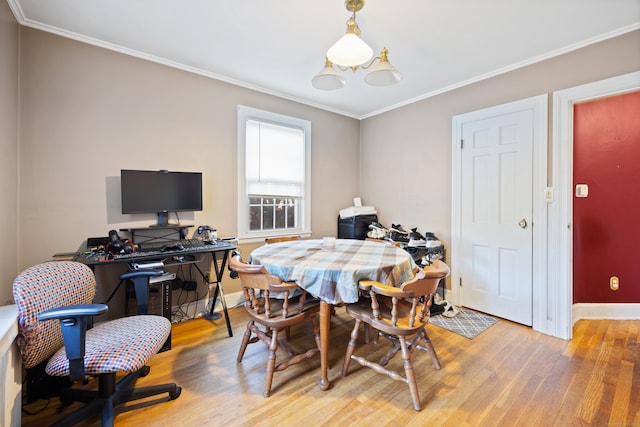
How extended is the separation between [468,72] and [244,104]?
250 cm

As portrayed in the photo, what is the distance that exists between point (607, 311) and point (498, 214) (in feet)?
5.02

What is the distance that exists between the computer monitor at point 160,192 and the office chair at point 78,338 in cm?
89

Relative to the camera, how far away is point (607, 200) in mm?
2943

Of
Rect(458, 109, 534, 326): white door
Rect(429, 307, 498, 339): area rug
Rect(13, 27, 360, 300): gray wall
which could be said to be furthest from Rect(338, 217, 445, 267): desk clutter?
Rect(13, 27, 360, 300): gray wall

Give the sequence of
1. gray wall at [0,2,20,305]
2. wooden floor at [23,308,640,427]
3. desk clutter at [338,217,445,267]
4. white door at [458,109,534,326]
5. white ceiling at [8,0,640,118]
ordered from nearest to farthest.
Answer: wooden floor at [23,308,640,427], gray wall at [0,2,20,305], white ceiling at [8,0,640,118], white door at [458,109,534,326], desk clutter at [338,217,445,267]

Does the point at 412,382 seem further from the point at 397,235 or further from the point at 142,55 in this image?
the point at 142,55

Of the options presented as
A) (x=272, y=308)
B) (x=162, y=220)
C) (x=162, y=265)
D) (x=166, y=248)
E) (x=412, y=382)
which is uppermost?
(x=162, y=220)

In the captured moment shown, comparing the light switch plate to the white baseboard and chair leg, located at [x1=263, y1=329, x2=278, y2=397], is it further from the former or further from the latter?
chair leg, located at [x1=263, y1=329, x2=278, y2=397]

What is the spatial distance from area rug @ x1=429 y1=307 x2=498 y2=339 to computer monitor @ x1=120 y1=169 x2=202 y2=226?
2.73 metres

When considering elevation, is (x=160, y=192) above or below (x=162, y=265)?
above

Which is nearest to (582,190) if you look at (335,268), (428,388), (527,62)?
(527,62)

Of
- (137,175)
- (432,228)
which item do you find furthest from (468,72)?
(137,175)

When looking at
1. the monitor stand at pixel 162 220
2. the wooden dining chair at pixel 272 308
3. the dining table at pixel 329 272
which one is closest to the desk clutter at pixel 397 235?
the dining table at pixel 329 272

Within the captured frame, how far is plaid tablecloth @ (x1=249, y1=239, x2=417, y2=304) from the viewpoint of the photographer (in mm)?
1698
